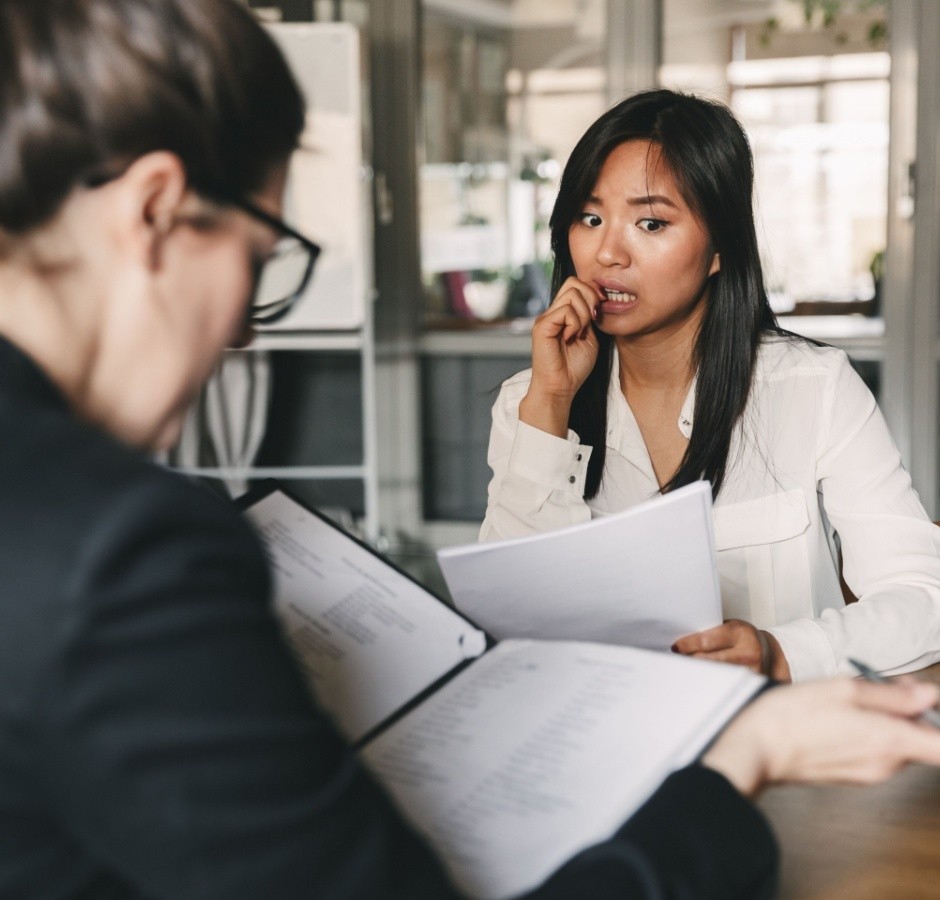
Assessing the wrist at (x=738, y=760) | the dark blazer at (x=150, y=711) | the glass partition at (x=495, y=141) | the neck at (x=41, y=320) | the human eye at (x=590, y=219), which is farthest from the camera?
the glass partition at (x=495, y=141)

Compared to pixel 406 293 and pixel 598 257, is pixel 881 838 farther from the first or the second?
pixel 406 293

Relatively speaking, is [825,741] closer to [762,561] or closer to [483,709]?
[483,709]

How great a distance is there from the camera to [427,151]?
4.21 metres

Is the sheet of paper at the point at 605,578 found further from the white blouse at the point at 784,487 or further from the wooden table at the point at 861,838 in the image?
the white blouse at the point at 784,487

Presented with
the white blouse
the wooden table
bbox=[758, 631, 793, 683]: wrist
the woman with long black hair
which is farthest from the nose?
the wooden table

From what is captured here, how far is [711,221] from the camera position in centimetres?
165

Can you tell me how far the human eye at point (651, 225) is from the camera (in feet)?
5.43

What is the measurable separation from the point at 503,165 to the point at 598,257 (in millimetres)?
2631

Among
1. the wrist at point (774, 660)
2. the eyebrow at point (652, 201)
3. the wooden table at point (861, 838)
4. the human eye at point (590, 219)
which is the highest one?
the eyebrow at point (652, 201)

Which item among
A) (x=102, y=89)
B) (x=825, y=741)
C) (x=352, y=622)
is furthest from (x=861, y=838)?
(x=102, y=89)

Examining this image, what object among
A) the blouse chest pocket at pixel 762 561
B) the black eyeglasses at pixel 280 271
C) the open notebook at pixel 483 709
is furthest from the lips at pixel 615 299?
the black eyeglasses at pixel 280 271

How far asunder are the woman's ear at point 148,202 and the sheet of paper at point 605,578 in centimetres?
47

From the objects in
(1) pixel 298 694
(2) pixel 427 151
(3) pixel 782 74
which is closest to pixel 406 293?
(2) pixel 427 151

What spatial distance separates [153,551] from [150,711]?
0.07 m
